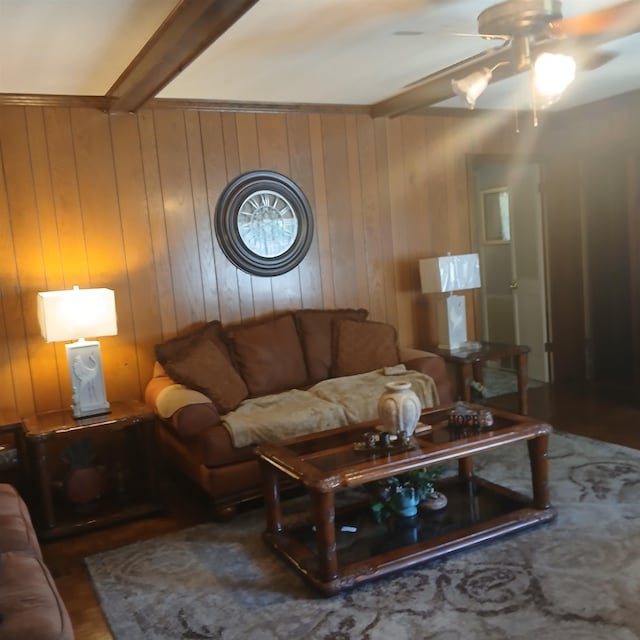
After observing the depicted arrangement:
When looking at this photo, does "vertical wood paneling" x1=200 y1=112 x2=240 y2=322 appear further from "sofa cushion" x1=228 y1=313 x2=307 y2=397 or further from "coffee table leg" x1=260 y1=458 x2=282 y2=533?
"coffee table leg" x1=260 y1=458 x2=282 y2=533

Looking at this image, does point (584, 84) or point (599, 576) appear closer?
point (599, 576)

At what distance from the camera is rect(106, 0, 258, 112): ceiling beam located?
248 cm

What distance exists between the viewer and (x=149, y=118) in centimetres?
412

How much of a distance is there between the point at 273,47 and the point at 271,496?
217 centimetres

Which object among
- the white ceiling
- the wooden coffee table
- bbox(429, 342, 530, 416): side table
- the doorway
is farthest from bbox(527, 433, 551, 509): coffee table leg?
the doorway

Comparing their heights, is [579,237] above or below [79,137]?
below

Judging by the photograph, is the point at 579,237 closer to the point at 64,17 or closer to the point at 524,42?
the point at 524,42

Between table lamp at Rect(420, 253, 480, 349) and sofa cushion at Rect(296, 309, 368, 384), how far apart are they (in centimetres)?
65

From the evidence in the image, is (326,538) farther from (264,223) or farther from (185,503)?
(264,223)

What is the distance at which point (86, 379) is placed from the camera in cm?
362

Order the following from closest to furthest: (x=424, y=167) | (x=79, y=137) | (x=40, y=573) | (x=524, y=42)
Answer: (x=40, y=573) → (x=524, y=42) → (x=79, y=137) → (x=424, y=167)

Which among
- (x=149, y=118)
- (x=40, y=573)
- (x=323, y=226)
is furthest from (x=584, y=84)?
(x=40, y=573)

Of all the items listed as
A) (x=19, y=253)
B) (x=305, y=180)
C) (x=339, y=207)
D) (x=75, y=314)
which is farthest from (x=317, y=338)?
(x=19, y=253)

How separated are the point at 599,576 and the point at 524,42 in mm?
2191
